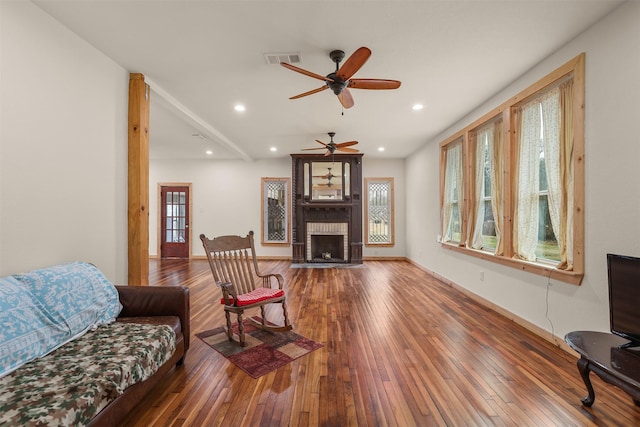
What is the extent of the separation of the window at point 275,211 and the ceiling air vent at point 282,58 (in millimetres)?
4737

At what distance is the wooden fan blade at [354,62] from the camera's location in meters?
2.05

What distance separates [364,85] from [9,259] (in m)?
3.05

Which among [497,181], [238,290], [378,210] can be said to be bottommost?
[238,290]

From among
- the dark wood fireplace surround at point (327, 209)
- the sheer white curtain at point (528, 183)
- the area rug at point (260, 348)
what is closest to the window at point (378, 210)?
the dark wood fireplace surround at point (327, 209)

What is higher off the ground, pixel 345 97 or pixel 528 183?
pixel 345 97

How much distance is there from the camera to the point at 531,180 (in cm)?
286

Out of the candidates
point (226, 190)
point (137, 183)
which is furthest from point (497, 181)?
point (226, 190)

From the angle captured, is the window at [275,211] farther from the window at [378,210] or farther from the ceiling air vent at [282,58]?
the ceiling air vent at [282,58]

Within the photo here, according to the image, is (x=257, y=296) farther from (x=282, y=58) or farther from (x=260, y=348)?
(x=282, y=58)

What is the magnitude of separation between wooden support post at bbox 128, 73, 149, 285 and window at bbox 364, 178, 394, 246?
5.37 meters

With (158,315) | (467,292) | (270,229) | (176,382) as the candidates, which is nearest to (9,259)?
(158,315)

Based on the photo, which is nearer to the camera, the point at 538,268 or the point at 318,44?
the point at 318,44

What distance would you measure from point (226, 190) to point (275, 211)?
148 centimetres

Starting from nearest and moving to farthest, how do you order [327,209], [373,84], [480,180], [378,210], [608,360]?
[608,360] < [373,84] < [480,180] < [327,209] < [378,210]
